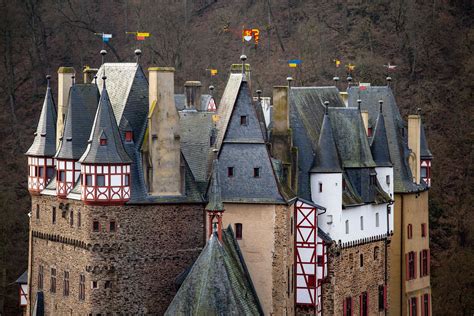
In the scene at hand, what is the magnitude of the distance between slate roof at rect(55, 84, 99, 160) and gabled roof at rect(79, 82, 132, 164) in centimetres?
212

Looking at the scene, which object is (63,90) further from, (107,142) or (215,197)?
(215,197)

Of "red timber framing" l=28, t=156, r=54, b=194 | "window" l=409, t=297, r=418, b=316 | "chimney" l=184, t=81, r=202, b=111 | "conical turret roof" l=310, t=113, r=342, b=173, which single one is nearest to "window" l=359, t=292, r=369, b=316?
"window" l=409, t=297, r=418, b=316

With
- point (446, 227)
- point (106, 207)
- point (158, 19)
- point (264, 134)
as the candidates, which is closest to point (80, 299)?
point (106, 207)

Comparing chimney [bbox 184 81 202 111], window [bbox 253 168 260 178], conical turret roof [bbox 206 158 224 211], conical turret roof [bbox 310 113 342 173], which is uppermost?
chimney [bbox 184 81 202 111]

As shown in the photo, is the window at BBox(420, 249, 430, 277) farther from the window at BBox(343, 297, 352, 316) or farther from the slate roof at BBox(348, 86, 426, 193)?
the window at BBox(343, 297, 352, 316)

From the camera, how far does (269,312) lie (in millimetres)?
82562

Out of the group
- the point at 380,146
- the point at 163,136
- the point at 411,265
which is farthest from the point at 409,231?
the point at 163,136

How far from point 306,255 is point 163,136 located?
8.28 meters

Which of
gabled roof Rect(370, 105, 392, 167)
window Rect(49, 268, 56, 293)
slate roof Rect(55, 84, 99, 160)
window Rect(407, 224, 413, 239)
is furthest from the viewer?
window Rect(407, 224, 413, 239)

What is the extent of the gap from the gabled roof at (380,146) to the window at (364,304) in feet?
19.9

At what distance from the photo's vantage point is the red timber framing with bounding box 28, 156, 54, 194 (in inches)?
3425

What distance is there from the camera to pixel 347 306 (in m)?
88.5

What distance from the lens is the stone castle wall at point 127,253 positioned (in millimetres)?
81188

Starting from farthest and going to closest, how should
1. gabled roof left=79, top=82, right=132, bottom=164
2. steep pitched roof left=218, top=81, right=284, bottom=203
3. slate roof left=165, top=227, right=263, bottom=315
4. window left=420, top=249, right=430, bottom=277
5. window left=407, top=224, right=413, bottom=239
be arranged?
window left=420, top=249, right=430, bottom=277, window left=407, top=224, right=413, bottom=239, steep pitched roof left=218, top=81, right=284, bottom=203, gabled roof left=79, top=82, right=132, bottom=164, slate roof left=165, top=227, right=263, bottom=315
